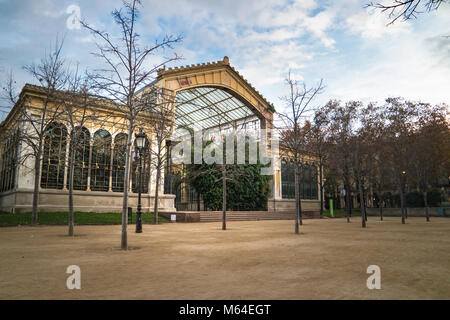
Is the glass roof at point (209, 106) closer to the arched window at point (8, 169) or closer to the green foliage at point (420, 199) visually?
the arched window at point (8, 169)

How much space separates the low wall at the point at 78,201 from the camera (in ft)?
68.7

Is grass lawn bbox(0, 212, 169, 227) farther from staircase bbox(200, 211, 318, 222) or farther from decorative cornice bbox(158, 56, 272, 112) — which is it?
decorative cornice bbox(158, 56, 272, 112)

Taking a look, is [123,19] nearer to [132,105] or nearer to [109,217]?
[132,105]

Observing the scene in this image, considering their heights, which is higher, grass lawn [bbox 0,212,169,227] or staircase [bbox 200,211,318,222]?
grass lawn [bbox 0,212,169,227]

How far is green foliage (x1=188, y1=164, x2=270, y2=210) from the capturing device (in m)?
29.8

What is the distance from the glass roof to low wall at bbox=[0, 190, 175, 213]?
1026 cm

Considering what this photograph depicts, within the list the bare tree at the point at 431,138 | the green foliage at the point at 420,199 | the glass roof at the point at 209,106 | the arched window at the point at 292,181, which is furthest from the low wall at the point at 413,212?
the glass roof at the point at 209,106

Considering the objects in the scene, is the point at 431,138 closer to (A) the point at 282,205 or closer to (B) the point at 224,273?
(A) the point at 282,205

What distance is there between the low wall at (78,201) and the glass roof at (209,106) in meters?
10.3

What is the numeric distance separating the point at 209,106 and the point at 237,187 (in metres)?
12.5

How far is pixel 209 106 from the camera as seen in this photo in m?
38.5

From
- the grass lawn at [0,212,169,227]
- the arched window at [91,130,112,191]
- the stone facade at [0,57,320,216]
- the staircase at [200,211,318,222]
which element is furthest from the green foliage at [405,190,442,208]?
Result: the arched window at [91,130,112,191]

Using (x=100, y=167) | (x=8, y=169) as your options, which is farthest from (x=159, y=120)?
(x=8, y=169)
